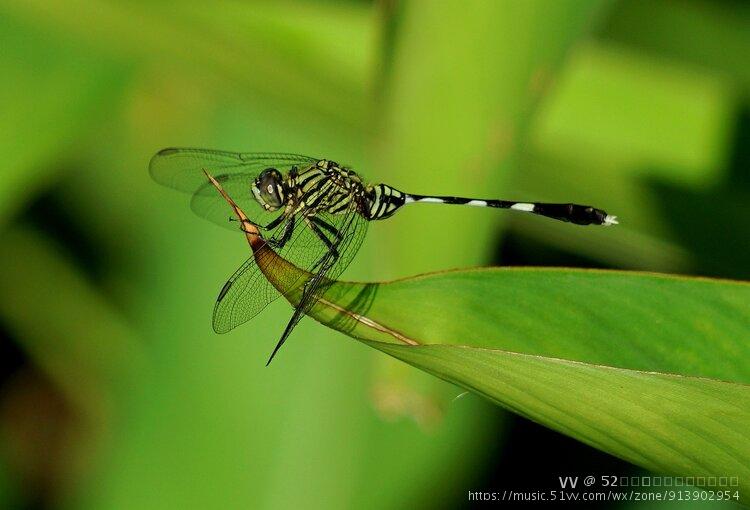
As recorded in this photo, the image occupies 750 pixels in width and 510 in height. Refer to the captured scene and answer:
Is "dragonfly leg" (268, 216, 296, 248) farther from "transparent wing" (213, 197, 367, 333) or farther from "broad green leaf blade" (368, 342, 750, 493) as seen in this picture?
"broad green leaf blade" (368, 342, 750, 493)

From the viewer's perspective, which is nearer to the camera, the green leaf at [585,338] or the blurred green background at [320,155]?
the green leaf at [585,338]

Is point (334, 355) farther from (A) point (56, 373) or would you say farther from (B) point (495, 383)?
(A) point (56, 373)

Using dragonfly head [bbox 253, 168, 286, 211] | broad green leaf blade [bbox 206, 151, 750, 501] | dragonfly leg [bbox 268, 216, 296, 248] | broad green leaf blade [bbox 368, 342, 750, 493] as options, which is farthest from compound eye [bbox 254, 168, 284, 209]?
broad green leaf blade [bbox 368, 342, 750, 493]

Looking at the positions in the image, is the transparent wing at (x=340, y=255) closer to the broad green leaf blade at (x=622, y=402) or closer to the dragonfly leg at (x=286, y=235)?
the dragonfly leg at (x=286, y=235)

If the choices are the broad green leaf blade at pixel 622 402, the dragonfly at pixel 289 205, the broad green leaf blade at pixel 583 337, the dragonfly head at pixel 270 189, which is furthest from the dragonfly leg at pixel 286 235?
the broad green leaf blade at pixel 622 402

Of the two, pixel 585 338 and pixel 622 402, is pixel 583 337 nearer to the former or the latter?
pixel 585 338

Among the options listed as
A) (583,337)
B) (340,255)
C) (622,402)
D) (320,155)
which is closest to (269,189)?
(340,255)

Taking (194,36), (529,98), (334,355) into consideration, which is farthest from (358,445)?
(194,36)
